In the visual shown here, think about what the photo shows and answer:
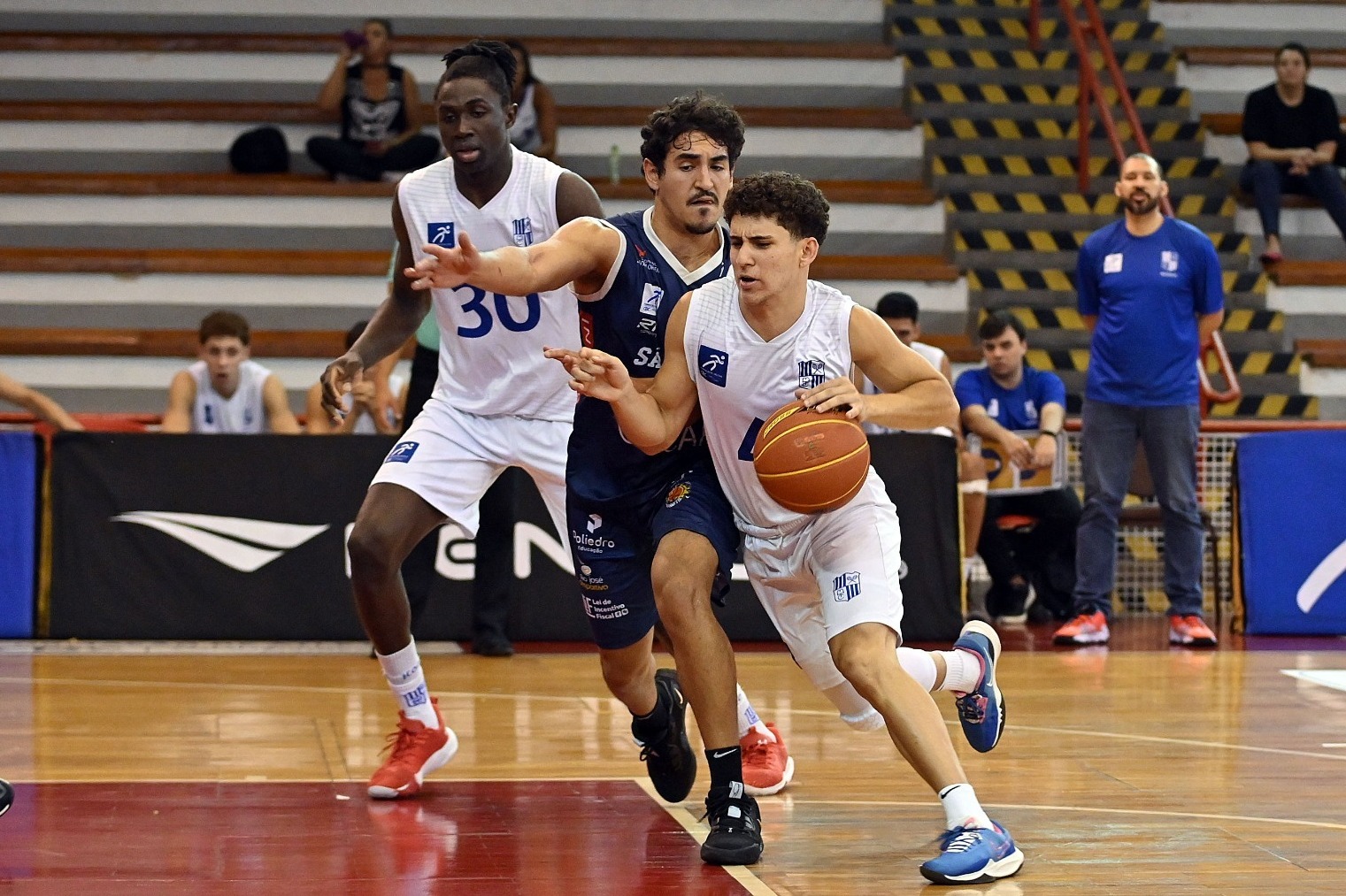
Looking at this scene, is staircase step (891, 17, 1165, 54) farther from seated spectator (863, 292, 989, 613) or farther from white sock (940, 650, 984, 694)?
white sock (940, 650, 984, 694)

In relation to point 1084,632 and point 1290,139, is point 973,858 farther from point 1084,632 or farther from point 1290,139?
point 1290,139

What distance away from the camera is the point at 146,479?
816 cm

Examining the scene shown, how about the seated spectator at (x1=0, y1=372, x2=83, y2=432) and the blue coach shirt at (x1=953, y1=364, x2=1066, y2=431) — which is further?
the blue coach shirt at (x1=953, y1=364, x2=1066, y2=431)

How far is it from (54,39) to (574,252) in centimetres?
976

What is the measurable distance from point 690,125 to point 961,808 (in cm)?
185

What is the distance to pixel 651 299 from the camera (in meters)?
4.61

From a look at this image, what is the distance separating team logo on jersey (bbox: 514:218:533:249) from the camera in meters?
5.29

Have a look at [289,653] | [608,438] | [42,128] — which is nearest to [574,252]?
[608,438]

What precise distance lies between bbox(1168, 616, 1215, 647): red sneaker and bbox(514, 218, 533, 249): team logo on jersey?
14.6ft

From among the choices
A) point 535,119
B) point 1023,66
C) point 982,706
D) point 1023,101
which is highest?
point 1023,66

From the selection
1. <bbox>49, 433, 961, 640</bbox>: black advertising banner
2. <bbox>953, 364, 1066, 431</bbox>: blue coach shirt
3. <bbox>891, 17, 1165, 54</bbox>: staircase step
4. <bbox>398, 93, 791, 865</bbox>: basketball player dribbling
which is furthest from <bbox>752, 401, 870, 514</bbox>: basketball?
<bbox>891, 17, 1165, 54</bbox>: staircase step

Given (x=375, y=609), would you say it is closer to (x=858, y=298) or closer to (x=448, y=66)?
(x=448, y=66)

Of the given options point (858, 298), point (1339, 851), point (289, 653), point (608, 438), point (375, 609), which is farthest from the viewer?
point (858, 298)

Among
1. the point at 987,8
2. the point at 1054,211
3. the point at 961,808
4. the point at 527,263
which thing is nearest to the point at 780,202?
the point at 527,263
